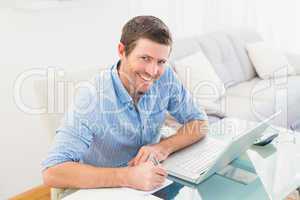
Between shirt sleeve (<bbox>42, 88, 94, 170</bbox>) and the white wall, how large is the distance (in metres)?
1.03

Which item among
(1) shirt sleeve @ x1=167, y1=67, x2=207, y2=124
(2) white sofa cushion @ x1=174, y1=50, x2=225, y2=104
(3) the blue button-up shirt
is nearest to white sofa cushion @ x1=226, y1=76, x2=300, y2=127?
(2) white sofa cushion @ x1=174, y1=50, x2=225, y2=104

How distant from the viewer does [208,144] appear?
1518 millimetres

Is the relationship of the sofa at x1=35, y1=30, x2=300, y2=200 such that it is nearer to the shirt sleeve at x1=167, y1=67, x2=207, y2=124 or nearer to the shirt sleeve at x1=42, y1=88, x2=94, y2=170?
the shirt sleeve at x1=167, y1=67, x2=207, y2=124

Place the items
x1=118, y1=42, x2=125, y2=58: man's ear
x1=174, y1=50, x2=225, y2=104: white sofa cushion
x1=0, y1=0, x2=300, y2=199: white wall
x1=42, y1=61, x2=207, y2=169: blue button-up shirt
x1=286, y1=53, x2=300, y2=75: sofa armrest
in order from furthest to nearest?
x1=286, y1=53, x2=300, y2=75: sofa armrest, x1=174, y1=50, x2=225, y2=104: white sofa cushion, x1=0, y1=0, x2=300, y2=199: white wall, x1=118, y1=42, x2=125, y2=58: man's ear, x1=42, y1=61, x2=207, y2=169: blue button-up shirt

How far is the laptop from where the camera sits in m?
1.23

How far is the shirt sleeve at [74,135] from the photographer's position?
4.06 ft

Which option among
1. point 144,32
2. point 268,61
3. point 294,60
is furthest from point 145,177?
point 294,60

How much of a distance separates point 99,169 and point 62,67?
139 centimetres

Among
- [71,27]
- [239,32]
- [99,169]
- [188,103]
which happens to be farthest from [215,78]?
[99,169]

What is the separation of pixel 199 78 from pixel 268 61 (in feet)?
2.81

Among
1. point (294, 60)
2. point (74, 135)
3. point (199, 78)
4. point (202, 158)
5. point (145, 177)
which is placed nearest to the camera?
point (145, 177)

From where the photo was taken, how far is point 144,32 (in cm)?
134

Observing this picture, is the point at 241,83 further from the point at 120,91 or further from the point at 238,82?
the point at 120,91

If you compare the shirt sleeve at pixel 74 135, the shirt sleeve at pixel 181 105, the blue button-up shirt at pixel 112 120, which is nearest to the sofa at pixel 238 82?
the shirt sleeve at pixel 181 105
